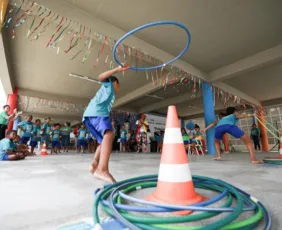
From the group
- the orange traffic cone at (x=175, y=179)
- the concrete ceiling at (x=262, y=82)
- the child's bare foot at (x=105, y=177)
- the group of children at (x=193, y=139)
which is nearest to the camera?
the orange traffic cone at (x=175, y=179)

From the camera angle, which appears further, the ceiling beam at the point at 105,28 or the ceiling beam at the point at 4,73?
the ceiling beam at the point at 4,73

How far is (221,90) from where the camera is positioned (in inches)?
299

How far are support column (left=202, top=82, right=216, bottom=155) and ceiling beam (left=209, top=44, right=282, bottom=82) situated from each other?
445 millimetres

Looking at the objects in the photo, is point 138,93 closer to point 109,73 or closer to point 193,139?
point 193,139

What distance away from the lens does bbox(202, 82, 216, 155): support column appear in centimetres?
641

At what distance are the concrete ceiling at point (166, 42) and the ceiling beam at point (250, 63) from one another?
0.02 meters

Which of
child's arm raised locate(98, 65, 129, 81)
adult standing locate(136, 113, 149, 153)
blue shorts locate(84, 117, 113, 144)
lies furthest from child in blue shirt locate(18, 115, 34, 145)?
child's arm raised locate(98, 65, 129, 81)

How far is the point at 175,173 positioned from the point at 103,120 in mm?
1029

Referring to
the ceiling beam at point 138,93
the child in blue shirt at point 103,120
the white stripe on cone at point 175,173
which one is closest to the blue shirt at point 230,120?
the child in blue shirt at point 103,120

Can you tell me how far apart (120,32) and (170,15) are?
1.30m

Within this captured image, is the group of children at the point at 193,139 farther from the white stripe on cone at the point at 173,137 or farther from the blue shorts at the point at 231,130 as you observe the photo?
the white stripe on cone at the point at 173,137

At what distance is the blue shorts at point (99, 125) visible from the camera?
1794mm

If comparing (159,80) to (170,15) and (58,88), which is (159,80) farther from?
(58,88)

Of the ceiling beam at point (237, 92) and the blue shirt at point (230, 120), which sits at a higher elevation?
the ceiling beam at point (237, 92)
